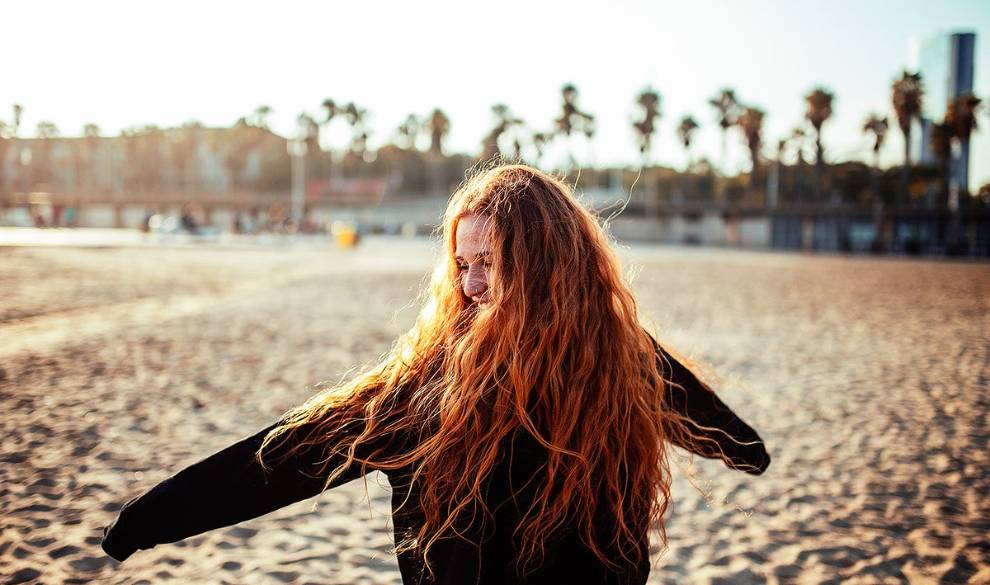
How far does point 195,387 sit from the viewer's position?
7371 mm

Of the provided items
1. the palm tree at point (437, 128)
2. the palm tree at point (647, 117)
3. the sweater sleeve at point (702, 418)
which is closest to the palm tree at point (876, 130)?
the palm tree at point (647, 117)

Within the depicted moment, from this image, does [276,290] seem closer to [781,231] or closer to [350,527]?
[350,527]

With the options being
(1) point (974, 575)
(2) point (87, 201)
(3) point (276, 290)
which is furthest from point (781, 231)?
(2) point (87, 201)

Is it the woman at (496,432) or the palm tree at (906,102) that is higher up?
the palm tree at (906,102)

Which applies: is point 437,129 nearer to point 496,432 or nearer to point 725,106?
point 725,106

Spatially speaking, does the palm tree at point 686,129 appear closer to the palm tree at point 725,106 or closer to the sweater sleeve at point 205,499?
the palm tree at point 725,106

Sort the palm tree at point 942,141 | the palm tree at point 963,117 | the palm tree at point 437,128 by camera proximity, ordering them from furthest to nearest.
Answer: the palm tree at point 437,128 → the palm tree at point 942,141 → the palm tree at point 963,117

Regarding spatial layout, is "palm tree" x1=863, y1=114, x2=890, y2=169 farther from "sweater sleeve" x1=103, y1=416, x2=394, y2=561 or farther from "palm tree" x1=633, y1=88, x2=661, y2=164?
"sweater sleeve" x1=103, y1=416, x2=394, y2=561

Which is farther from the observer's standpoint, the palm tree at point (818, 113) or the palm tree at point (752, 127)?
the palm tree at point (752, 127)

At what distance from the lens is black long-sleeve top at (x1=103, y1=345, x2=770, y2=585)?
1.60 meters

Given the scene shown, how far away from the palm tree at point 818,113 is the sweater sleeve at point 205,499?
65557 mm

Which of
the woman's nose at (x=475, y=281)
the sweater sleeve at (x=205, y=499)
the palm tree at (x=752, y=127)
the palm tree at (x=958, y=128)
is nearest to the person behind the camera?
the sweater sleeve at (x=205, y=499)

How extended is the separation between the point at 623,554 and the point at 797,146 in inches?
3376

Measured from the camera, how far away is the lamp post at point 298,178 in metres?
64.8
